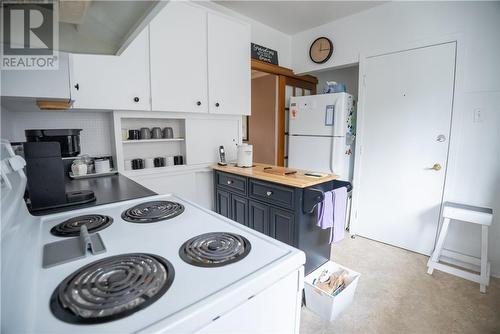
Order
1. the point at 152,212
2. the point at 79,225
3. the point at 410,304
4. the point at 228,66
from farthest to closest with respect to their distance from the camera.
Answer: the point at 228,66, the point at 410,304, the point at 152,212, the point at 79,225

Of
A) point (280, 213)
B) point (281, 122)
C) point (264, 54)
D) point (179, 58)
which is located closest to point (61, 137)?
point (179, 58)

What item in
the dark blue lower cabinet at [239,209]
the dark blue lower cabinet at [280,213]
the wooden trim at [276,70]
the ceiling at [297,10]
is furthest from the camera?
the wooden trim at [276,70]

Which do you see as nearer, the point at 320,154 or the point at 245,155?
the point at 245,155

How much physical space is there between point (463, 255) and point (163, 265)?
2.89 metres

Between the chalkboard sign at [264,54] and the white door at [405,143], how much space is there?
1.18m

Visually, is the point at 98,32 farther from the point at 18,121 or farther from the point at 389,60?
the point at 389,60

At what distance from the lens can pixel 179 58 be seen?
86.7 inches

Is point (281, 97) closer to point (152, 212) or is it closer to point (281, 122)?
point (281, 122)

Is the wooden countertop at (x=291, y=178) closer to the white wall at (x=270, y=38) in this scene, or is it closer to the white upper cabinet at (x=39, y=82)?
the white upper cabinet at (x=39, y=82)

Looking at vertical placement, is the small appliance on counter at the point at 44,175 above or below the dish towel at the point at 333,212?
above

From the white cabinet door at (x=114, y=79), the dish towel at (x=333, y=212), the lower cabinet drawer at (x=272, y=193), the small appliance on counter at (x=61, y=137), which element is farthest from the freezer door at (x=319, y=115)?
the small appliance on counter at (x=61, y=137)

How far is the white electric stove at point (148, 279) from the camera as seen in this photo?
50cm

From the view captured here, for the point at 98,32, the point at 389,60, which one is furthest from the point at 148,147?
the point at 389,60

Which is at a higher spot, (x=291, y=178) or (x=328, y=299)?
(x=291, y=178)
